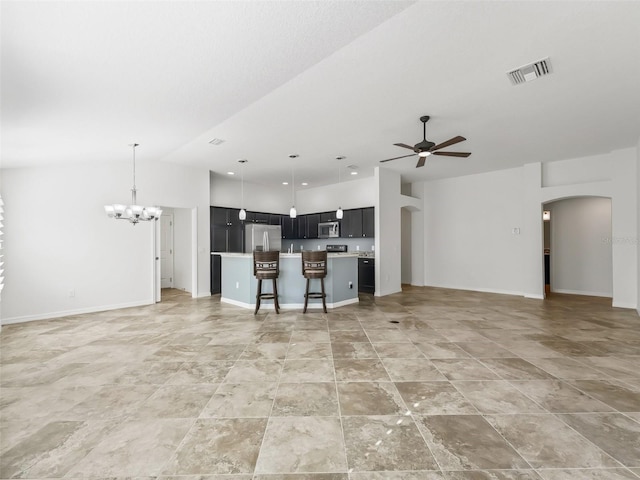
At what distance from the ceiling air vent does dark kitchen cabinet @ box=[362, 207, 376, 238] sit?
433cm

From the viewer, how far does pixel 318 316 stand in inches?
187

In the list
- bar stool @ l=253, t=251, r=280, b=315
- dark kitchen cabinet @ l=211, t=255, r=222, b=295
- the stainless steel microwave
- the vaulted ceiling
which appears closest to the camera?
the vaulted ceiling

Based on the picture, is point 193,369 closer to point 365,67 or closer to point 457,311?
point 365,67

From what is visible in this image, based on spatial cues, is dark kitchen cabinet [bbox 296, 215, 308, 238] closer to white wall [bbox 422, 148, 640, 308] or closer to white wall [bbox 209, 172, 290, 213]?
white wall [bbox 209, 172, 290, 213]

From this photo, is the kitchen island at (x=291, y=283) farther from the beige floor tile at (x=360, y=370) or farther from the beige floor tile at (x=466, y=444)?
the beige floor tile at (x=466, y=444)

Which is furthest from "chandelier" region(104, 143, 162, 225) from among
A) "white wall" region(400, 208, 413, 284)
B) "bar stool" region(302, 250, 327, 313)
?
"white wall" region(400, 208, 413, 284)

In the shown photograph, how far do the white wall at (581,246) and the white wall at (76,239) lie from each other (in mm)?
9166

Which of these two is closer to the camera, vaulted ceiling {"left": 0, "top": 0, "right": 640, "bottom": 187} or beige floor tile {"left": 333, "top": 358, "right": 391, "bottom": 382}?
vaulted ceiling {"left": 0, "top": 0, "right": 640, "bottom": 187}

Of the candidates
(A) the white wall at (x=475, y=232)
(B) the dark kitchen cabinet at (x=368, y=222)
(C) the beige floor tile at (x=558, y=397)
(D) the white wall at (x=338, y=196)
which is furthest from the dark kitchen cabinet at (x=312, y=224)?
(C) the beige floor tile at (x=558, y=397)

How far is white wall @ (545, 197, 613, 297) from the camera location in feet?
21.2

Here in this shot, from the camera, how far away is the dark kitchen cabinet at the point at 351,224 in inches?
292

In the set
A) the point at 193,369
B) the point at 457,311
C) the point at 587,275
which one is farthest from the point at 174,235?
the point at 587,275

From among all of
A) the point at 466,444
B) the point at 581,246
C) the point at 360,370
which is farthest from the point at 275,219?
the point at 581,246

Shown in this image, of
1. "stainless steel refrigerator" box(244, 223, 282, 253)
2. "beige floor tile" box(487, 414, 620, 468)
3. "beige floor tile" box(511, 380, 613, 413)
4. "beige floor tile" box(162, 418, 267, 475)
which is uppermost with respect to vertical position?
"stainless steel refrigerator" box(244, 223, 282, 253)
